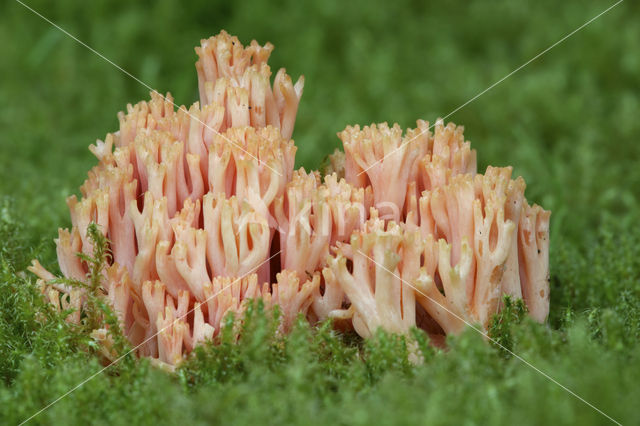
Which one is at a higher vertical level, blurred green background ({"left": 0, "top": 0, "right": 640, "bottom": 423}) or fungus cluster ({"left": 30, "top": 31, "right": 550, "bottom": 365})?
blurred green background ({"left": 0, "top": 0, "right": 640, "bottom": 423})

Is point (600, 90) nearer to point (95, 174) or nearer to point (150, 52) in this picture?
point (150, 52)

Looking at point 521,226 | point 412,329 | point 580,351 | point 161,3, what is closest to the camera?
point 580,351

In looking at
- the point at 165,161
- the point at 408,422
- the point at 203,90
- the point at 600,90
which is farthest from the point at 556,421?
the point at 600,90

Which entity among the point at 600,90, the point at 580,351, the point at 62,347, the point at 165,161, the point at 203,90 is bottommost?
the point at 580,351

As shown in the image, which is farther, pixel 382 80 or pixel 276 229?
pixel 382 80

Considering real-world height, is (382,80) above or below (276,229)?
above

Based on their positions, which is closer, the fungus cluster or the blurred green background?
the fungus cluster
